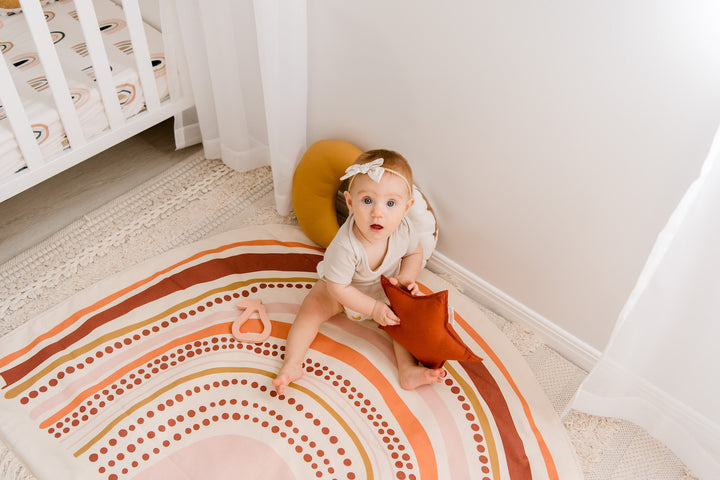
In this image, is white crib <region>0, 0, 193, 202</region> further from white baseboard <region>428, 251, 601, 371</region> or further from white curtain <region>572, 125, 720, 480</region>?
white curtain <region>572, 125, 720, 480</region>

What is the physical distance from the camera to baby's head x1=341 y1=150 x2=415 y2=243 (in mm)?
1327

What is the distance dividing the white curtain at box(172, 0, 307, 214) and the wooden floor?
20cm

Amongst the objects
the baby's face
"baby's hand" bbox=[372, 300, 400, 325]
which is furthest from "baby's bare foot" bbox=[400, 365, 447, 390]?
the baby's face

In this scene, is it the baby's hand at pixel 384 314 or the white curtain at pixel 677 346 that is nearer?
the white curtain at pixel 677 346

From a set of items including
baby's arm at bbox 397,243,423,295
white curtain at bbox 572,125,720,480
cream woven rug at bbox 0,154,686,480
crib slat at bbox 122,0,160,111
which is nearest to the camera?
white curtain at bbox 572,125,720,480

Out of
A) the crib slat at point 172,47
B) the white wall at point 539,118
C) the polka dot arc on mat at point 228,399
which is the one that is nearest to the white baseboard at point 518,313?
the white wall at point 539,118

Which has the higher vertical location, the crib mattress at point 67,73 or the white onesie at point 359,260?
the crib mattress at point 67,73

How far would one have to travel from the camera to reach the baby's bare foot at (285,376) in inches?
56.0

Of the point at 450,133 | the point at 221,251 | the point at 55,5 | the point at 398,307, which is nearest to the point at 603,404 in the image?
the point at 398,307

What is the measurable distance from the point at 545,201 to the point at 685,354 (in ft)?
1.51

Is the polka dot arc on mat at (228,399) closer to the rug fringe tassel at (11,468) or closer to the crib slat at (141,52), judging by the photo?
the rug fringe tassel at (11,468)

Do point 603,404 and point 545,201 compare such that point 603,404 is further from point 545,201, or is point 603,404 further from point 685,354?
point 545,201

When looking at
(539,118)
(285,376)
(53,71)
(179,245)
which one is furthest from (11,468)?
(539,118)

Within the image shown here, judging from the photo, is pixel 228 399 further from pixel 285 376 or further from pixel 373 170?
pixel 373 170
